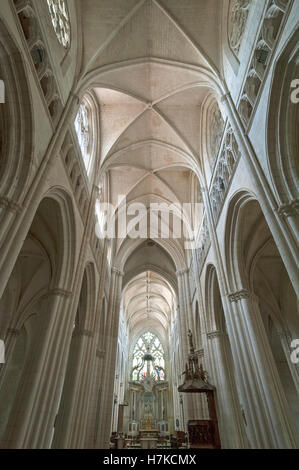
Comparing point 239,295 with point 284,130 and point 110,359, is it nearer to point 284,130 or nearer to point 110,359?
point 284,130

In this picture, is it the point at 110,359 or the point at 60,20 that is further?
the point at 110,359

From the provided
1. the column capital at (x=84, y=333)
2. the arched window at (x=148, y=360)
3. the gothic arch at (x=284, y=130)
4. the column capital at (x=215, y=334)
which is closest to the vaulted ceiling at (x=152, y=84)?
the gothic arch at (x=284, y=130)

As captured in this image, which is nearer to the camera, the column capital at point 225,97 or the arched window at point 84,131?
the column capital at point 225,97

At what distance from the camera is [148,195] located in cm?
1770

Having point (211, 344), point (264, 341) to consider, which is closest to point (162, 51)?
point (264, 341)

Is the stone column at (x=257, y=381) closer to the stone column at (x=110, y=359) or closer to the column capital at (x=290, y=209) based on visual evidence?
the column capital at (x=290, y=209)

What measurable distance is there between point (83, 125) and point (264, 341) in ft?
35.3

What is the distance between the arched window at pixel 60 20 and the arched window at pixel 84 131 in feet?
9.26

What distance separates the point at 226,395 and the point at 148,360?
27012 mm

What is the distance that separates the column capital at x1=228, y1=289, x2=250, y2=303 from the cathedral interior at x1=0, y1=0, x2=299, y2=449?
0.03 m

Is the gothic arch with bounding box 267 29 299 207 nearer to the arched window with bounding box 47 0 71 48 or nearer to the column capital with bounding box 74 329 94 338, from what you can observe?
the arched window with bounding box 47 0 71 48

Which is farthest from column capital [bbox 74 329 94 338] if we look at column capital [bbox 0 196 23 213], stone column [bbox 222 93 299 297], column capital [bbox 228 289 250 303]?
stone column [bbox 222 93 299 297]

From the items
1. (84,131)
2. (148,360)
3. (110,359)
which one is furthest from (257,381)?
(148,360)

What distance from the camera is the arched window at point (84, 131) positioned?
11.0 metres
